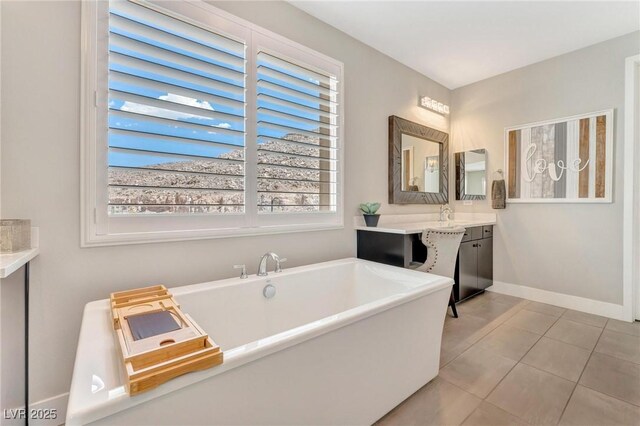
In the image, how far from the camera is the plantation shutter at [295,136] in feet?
7.09

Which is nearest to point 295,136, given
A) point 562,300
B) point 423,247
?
point 423,247

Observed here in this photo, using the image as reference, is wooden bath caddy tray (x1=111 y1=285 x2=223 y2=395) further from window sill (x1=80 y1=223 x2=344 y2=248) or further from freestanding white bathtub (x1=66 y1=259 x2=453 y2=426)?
window sill (x1=80 y1=223 x2=344 y2=248)

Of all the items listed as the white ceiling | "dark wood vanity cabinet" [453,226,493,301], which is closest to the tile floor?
"dark wood vanity cabinet" [453,226,493,301]

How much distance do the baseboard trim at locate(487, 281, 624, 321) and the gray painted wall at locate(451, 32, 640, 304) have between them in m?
0.05

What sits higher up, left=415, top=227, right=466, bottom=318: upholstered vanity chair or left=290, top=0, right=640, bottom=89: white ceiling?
left=290, top=0, right=640, bottom=89: white ceiling

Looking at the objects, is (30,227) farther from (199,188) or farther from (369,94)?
(369,94)

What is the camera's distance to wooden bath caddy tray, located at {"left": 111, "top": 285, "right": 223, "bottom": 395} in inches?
31.9

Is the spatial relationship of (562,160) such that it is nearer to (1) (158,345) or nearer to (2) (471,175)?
(2) (471,175)

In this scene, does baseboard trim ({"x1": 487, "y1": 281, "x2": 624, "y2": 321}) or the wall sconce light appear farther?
the wall sconce light

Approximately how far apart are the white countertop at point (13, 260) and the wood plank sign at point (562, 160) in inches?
168

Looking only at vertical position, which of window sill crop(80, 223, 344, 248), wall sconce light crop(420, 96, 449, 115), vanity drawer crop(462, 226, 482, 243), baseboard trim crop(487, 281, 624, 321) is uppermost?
wall sconce light crop(420, 96, 449, 115)

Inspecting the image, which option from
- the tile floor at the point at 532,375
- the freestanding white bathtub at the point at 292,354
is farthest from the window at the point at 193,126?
the tile floor at the point at 532,375

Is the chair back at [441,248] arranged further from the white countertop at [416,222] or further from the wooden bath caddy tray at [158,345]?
the wooden bath caddy tray at [158,345]

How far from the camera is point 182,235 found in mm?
1809
